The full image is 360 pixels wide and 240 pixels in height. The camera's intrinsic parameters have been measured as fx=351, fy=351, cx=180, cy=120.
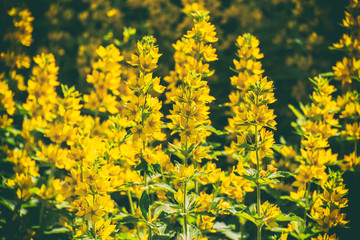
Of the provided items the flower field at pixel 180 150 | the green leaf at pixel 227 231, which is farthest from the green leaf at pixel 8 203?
the green leaf at pixel 227 231

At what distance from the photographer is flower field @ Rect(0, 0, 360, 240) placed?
222cm

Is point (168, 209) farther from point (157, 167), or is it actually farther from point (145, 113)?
point (145, 113)

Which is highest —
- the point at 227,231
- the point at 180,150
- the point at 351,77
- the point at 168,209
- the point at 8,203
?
the point at 351,77

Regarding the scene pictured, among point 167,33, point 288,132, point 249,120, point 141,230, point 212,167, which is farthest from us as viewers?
point 167,33

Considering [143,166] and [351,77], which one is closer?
[143,166]

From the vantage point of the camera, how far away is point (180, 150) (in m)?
2.30

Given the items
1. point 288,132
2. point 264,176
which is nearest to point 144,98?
point 264,176

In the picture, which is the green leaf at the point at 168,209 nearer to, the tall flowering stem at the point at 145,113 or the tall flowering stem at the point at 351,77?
the tall flowering stem at the point at 145,113

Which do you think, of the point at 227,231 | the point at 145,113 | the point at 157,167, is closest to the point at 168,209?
the point at 157,167

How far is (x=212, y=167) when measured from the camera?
2.42 m

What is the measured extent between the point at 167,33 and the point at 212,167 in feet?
12.7

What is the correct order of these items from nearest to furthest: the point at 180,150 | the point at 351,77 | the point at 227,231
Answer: the point at 180,150 → the point at 227,231 → the point at 351,77

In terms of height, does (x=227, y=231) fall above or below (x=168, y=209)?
below

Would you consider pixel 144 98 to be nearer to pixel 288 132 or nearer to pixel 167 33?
pixel 288 132
